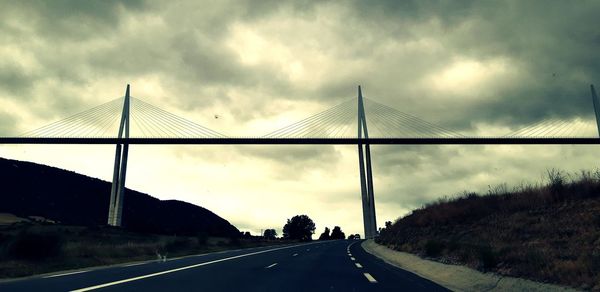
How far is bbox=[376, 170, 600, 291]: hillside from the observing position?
8461 millimetres

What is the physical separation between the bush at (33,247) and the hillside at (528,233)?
51.0ft

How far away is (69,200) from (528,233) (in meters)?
105

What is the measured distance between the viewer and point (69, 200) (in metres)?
97.6

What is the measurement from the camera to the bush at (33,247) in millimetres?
16812

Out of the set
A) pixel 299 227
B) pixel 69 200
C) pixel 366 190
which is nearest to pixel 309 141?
pixel 366 190

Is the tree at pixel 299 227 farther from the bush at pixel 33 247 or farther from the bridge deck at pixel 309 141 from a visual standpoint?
the bush at pixel 33 247

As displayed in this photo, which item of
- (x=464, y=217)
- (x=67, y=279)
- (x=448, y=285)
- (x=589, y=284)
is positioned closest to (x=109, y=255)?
(x=67, y=279)

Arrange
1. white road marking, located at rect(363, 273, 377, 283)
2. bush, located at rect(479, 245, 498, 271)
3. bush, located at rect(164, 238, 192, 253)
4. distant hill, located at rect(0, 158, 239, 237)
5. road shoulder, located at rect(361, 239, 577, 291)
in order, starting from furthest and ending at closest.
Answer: distant hill, located at rect(0, 158, 239, 237) < bush, located at rect(164, 238, 192, 253) < bush, located at rect(479, 245, 498, 271) < white road marking, located at rect(363, 273, 377, 283) < road shoulder, located at rect(361, 239, 577, 291)

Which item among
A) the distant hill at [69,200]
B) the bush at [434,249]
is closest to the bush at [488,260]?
the bush at [434,249]

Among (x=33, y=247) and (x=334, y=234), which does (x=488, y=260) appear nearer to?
(x=33, y=247)

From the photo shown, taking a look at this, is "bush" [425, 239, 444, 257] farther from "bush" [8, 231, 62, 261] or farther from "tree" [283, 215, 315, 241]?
"tree" [283, 215, 315, 241]

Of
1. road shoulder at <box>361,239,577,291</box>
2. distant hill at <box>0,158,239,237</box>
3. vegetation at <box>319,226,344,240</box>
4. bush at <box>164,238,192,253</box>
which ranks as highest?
distant hill at <box>0,158,239,237</box>

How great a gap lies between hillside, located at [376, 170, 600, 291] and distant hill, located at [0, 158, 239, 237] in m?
61.0

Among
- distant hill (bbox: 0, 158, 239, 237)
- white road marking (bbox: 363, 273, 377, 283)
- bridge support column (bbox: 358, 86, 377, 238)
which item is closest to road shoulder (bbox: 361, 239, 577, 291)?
white road marking (bbox: 363, 273, 377, 283)
